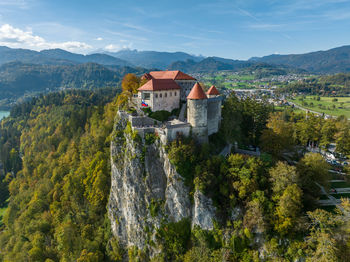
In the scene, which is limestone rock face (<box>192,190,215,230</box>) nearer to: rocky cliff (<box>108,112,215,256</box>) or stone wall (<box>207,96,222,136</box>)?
rocky cliff (<box>108,112,215,256</box>)

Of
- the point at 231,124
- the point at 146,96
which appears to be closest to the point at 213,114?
the point at 231,124

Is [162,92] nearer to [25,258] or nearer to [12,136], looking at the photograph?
[25,258]

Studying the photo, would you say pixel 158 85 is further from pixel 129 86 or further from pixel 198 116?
pixel 129 86

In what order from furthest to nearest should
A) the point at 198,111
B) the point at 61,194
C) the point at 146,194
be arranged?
the point at 61,194
the point at 146,194
the point at 198,111

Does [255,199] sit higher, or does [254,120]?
[254,120]

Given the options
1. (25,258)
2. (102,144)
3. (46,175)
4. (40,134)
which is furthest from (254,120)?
(40,134)

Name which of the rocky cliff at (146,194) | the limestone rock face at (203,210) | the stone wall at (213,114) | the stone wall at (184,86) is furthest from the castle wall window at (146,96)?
the limestone rock face at (203,210)

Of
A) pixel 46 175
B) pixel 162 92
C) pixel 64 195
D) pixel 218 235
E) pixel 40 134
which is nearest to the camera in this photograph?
pixel 218 235
